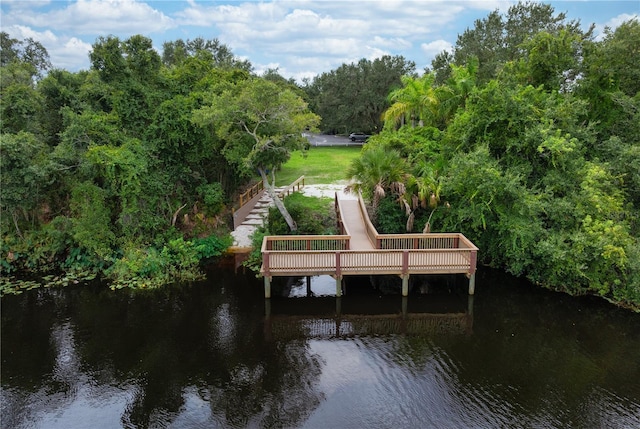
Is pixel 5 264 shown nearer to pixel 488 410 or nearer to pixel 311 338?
pixel 311 338

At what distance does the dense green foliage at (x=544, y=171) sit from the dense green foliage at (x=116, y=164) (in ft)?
20.8

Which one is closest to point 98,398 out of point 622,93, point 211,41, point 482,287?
point 482,287

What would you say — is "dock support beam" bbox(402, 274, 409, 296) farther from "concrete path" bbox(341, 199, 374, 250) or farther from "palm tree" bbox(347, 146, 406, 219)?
"palm tree" bbox(347, 146, 406, 219)

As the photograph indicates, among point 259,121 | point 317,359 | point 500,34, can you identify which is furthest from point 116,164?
point 500,34

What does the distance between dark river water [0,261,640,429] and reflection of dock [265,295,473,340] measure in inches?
2.8

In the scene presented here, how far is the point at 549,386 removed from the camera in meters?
11.1

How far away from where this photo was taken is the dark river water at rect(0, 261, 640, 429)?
33.3ft

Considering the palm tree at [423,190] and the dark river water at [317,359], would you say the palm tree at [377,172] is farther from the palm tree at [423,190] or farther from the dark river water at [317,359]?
the dark river water at [317,359]

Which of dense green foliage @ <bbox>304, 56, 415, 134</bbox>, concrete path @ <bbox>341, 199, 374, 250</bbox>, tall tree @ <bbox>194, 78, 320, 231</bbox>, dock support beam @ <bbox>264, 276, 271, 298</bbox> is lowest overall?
dock support beam @ <bbox>264, 276, 271, 298</bbox>

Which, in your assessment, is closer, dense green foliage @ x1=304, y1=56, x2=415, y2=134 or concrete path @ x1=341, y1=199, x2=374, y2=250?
concrete path @ x1=341, y1=199, x2=374, y2=250

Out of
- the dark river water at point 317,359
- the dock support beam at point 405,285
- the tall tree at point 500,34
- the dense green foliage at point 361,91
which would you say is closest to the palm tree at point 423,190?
the dock support beam at point 405,285

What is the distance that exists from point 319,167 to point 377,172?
16.3 m

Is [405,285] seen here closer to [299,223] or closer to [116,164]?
[299,223]

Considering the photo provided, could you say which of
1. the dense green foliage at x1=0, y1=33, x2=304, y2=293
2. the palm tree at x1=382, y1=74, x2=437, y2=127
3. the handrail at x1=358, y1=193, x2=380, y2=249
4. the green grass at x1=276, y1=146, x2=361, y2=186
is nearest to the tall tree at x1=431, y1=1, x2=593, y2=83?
the palm tree at x1=382, y1=74, x2=437, y2=127
